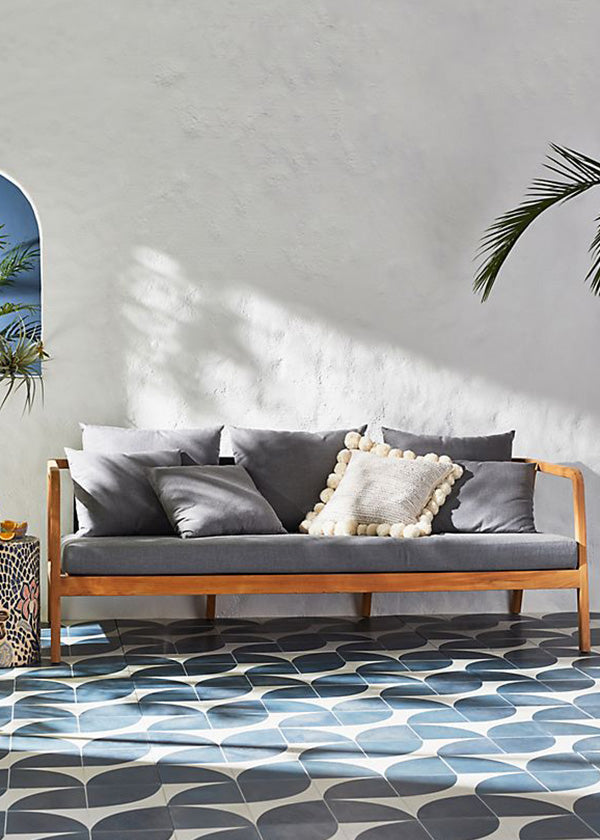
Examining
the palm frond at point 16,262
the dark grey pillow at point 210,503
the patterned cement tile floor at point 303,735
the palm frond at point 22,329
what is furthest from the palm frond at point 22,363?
the patterned cement tile floor at point 303,735

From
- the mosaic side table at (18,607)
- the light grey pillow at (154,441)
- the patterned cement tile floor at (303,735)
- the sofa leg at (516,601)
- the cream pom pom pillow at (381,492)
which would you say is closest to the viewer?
the patterned cement tile floor at (303,735)

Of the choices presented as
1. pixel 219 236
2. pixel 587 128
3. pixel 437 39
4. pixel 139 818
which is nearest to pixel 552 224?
pixel 587 128

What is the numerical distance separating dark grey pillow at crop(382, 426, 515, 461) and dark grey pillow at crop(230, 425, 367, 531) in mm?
294

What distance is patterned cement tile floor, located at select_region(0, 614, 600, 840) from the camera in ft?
10.1

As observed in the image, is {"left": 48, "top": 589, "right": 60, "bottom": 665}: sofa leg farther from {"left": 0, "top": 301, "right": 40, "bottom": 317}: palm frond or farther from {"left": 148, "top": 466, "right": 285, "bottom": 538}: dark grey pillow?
{"left": 0, "top": 301, "right": 40, "bottom": 317}: palm frond

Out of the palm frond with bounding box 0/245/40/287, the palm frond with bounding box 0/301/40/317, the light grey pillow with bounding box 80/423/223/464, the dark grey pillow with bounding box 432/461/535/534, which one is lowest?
the dark grey pillow with bounding box 432/461/535/534

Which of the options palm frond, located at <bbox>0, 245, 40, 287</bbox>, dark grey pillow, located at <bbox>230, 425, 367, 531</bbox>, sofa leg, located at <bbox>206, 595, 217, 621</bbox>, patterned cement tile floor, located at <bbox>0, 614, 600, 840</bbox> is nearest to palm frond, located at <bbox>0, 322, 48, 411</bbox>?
palm frond, located at <bbox>0, 245, 40, 287</bbox>

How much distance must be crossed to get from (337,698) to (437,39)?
3438mm

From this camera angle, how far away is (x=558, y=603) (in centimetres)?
595

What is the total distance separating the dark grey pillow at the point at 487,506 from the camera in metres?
5.33

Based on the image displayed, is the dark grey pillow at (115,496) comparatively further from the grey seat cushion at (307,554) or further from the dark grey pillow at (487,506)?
the dark grey pillow at (487,506)

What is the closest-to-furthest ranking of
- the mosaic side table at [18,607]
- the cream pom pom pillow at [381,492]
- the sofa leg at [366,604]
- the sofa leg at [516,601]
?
the mosaic side table at [18,607]
the cream pom pom pillow at [381,492]
the sofa leg at [366,604]
the sofa leg at [516,601]

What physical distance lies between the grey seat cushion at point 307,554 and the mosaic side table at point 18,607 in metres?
0.19

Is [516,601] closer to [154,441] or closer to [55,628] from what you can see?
[154,441]
